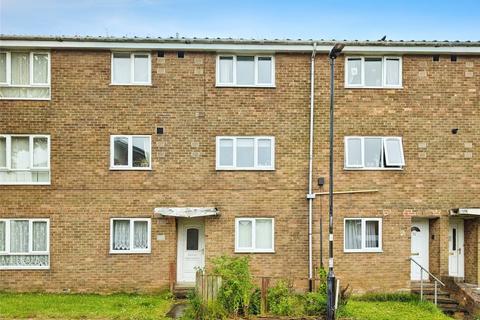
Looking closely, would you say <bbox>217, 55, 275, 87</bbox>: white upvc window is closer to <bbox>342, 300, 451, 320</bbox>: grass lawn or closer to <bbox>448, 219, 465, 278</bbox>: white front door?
<bbox>342, 300, 451, 320</bbox>: grass lawn

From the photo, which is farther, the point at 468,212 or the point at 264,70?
the point at 264,70

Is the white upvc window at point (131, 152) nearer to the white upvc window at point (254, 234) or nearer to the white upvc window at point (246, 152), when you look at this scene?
the white upvc window at point (246, 152)

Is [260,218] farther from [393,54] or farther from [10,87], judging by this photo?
[10,87]

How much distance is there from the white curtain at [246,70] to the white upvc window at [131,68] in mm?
2869

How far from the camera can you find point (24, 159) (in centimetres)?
1677

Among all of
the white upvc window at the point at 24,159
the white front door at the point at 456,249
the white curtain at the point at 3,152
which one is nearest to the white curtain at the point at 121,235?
the white upvc window at the point at 24,159

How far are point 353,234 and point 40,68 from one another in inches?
449

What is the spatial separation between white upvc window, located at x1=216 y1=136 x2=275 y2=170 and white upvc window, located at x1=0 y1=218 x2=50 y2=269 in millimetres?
5932

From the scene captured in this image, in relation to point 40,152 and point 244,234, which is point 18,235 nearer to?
point 40,152

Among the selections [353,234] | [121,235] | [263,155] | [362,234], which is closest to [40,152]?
[121,235]

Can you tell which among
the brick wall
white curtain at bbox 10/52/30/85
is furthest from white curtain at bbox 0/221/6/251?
white curtain at bbox 10/52/30/85

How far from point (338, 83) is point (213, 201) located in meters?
5.56

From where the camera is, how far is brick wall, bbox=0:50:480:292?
16625mm

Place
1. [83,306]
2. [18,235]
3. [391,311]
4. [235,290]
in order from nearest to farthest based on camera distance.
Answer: [235,290], [83,306], [391,311], [18,235]
